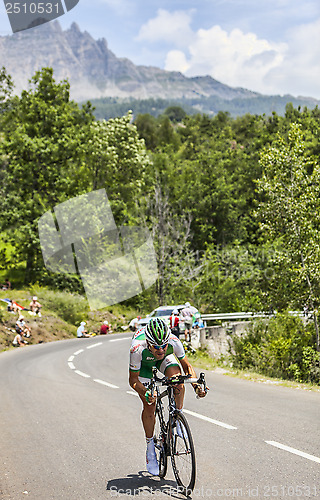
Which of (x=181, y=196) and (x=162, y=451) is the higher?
(x=181, y=196)

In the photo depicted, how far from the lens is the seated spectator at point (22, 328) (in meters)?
26.8

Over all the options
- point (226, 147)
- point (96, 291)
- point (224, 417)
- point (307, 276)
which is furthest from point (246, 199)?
point (224, 417)

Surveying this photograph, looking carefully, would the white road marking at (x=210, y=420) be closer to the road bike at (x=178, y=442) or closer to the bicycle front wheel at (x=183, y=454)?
the road bike at (x=178, y=442)

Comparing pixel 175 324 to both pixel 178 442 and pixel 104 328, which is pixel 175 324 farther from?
pixel 178 442

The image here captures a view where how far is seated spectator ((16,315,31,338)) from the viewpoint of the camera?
26.8 meters

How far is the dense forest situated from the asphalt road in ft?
27.9

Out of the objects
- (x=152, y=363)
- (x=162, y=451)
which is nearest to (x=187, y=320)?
(x=152, y=363)

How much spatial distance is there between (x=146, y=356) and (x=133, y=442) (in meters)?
2.29

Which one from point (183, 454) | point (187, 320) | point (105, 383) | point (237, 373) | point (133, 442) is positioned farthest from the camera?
point (187, 320)

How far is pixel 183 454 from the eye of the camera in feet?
16.2

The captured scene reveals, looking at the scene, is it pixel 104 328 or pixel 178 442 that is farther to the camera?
pixel 104 328

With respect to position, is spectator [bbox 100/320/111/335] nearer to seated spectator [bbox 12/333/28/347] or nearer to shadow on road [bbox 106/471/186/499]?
seated spectator [bbox 12/333/28/347]

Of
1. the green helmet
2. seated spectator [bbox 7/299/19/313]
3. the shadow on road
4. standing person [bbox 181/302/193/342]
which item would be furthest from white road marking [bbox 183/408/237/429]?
seated spectator [bbox 7/299/19/313]

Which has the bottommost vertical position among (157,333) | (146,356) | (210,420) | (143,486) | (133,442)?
(210,420)
